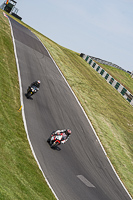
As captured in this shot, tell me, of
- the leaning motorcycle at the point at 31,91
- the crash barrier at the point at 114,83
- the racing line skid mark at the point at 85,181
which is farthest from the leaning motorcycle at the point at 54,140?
the crash barrier at the point at 114,83

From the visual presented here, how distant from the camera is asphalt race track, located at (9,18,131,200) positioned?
15.7 meters

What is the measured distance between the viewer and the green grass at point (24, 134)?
12.0m

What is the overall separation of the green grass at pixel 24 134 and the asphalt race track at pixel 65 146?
100 cm

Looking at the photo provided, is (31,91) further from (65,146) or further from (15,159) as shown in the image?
(15,159)

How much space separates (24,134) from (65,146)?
3.84 metres

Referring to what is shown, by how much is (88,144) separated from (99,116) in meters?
7.90

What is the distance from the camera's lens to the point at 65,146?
19484 millimetres

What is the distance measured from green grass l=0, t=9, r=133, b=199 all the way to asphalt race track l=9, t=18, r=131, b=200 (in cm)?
100

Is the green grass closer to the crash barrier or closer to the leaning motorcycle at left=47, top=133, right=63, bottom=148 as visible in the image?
the crash barrier

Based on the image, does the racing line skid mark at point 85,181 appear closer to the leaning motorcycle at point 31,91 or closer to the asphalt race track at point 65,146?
the asphalt race track at point 65,146

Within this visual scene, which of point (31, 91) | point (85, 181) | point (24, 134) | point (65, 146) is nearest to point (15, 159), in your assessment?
point (24, 134)

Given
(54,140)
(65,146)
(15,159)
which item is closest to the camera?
(15,159)

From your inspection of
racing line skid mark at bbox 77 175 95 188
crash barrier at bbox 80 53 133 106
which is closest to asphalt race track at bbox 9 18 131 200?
racing line skid mark at bbox 77 175 95 188

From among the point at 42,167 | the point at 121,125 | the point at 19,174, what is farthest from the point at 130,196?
the point at 121,125
